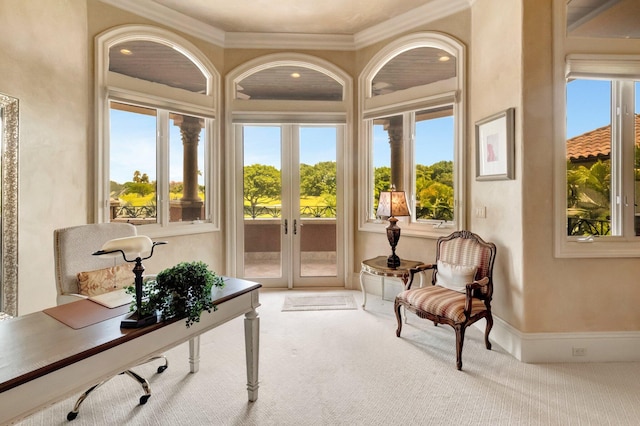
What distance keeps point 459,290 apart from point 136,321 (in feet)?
8.62

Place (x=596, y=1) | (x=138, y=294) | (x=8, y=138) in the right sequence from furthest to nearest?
(x=596, y=1), (x=8, y=138), (x=138, y=294)

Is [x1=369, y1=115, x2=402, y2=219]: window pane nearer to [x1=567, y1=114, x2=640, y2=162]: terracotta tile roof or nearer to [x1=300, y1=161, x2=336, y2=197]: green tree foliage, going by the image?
[x1=300, y1=161, x2=336, y2=197]: green tree foliage

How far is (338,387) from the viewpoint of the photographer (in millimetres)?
2381

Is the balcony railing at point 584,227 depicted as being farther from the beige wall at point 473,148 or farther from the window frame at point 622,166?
the beige wall at point 473,148

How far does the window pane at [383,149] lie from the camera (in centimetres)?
439

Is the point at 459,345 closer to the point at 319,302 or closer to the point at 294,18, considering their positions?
the point at 319,302

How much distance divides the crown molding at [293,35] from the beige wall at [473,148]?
41 centimetres

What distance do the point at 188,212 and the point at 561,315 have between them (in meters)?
4.11

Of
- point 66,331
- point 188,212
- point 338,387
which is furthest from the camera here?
point 188,212

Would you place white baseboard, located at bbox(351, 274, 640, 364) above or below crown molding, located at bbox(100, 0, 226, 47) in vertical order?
below

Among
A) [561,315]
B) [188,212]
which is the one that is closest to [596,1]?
[561,315]

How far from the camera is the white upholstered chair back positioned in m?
2.29

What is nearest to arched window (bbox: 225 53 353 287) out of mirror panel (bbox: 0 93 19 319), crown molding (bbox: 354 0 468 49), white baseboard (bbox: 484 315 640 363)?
crown molding (bbox: 354 0 468 49)

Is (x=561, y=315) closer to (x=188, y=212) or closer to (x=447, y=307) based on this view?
(x=447, y=307)
